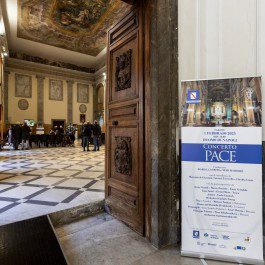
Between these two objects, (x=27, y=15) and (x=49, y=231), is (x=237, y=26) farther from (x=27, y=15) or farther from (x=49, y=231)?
(x=27, y=15)

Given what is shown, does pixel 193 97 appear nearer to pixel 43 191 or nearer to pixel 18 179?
pixel 43 191

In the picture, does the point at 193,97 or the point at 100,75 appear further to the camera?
the point at 100,75

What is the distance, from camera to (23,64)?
55.9ft

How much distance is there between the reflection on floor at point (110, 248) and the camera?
1.84m

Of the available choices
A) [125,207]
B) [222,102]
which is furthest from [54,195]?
[222,102]

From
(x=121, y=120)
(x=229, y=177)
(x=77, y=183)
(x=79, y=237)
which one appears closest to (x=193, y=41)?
(x=121, y=120)

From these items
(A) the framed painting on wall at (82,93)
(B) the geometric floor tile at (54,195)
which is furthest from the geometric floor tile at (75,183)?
(A) the framed painting on wall at (82,93)

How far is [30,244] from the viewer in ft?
6.39

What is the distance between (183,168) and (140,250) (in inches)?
33.7

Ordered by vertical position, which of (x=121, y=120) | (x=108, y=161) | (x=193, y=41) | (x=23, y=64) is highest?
(x=23, y=64)

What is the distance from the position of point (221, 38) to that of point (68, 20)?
447 inches

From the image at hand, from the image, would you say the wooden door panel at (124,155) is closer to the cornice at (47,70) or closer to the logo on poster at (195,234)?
the logo on poster at (195,234)

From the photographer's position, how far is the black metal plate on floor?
173cm

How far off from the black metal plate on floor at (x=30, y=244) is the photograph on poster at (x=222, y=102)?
63.4 inches
